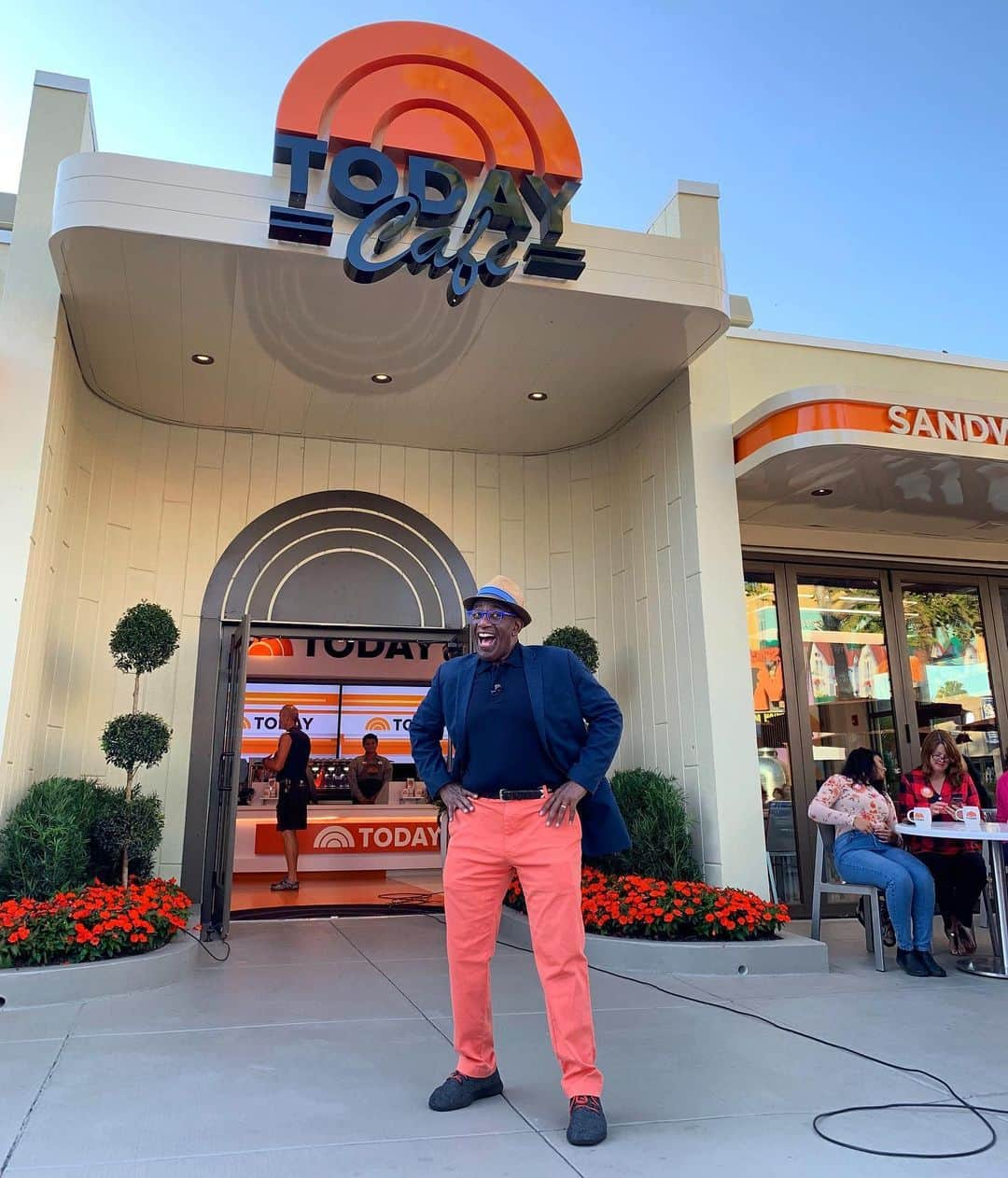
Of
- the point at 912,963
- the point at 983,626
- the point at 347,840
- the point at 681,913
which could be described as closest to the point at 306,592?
the point at 681,913

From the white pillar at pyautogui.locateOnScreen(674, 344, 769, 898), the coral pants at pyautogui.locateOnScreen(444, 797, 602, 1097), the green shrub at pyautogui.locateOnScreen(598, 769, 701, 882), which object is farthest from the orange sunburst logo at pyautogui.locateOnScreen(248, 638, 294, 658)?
the coral pants at pyautogui.locateOnScreen(444, 797, 602, 1097)

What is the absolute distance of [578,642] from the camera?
6539mm

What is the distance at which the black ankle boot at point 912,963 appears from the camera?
15.7ft

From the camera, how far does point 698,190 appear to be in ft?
19.9

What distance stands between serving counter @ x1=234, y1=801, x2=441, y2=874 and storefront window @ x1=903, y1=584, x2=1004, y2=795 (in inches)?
199

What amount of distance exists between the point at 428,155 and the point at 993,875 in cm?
512

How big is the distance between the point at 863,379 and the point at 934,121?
883cm

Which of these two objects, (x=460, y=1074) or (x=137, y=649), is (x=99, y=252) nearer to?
(x=137, y=649)

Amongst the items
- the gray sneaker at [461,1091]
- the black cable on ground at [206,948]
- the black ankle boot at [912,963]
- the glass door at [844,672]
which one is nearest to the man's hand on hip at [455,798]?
the gray sneaker at [461,1091]

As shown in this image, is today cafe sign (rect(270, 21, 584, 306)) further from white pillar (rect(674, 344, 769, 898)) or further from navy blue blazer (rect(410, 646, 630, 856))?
navy blue blazer (rect(410, 646, 630, 856))

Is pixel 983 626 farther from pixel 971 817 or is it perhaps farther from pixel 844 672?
pixel 971 817

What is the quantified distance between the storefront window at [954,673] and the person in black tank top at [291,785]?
5533 millimetres

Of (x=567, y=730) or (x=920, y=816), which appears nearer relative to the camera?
(x=567, y=730)

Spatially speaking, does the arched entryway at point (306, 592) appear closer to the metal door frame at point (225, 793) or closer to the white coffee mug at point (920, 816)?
the metal door frame at point (225, 793)
